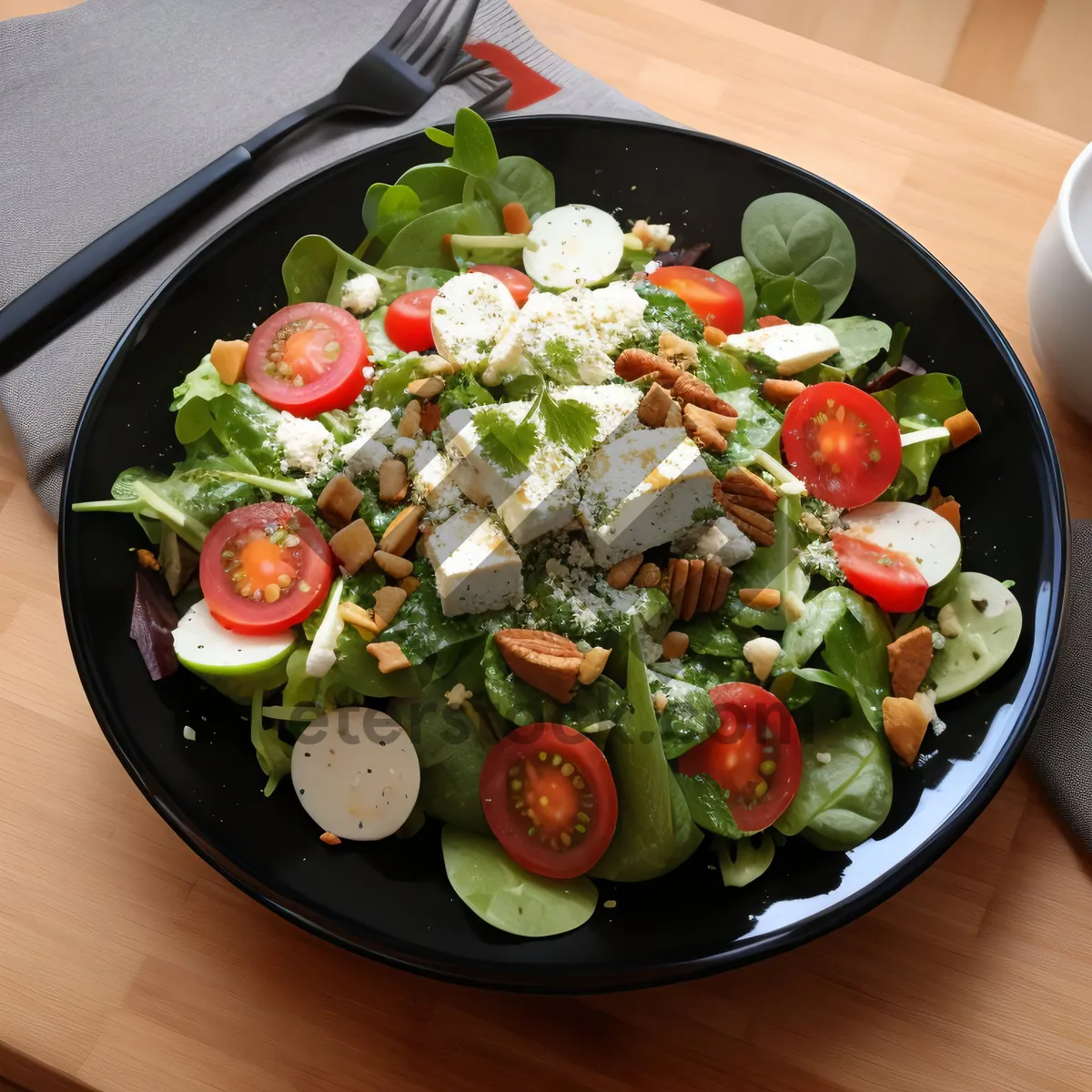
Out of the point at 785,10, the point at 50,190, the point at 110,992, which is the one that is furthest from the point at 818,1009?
the point at 785,10

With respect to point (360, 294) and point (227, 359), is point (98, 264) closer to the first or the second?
point (227, 359)

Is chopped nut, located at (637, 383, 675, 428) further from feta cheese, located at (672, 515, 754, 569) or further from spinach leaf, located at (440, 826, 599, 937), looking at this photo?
spinach leaf, located at (440, 826, 599, 937)

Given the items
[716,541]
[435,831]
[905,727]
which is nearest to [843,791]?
[905,727]

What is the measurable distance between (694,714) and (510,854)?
417 millimetres

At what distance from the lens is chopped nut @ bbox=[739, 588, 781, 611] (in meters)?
1.86

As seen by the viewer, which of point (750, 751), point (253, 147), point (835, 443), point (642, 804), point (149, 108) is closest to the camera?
point (642, 804)

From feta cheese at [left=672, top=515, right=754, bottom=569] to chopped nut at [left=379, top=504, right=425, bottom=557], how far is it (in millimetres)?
505

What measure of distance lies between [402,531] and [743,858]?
34.4 inches

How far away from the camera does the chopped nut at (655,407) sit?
1840 millimetres

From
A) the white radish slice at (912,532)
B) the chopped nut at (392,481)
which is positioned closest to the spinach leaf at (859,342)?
the white radish slice at (912,532)

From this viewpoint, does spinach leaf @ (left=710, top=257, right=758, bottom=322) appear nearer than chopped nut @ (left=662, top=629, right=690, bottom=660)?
No

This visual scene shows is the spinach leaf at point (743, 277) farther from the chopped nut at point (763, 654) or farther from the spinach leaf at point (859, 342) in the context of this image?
the chopped nut at point (763, 654)

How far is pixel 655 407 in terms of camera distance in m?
1.85

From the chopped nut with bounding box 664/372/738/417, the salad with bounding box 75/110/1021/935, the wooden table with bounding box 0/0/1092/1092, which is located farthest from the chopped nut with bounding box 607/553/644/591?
the wooden table with bounding box 0/0/1092/1092
